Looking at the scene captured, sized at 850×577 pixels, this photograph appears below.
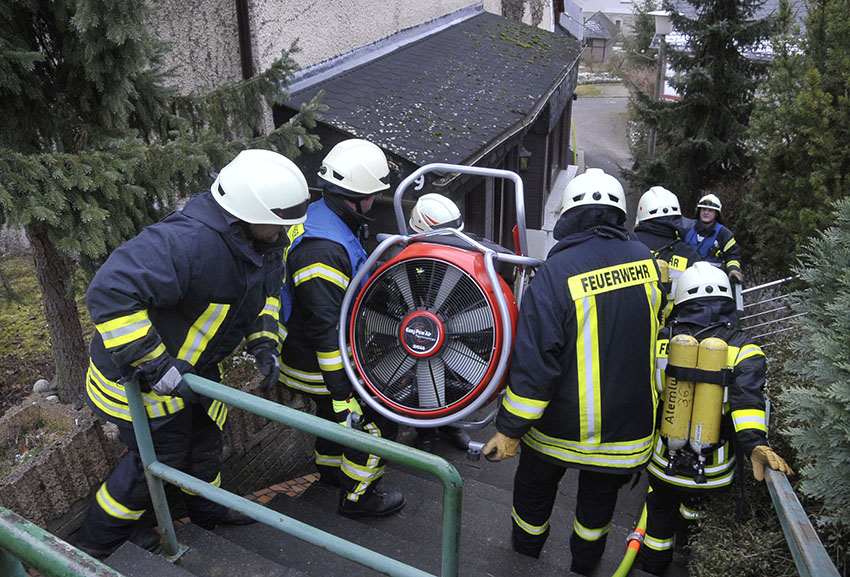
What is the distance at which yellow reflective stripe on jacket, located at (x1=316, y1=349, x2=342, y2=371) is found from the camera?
3.09m

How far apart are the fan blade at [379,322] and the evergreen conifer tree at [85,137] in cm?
112

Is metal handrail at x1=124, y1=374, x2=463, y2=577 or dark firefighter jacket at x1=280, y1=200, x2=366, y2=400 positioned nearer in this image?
metal handrail at x1=124, y1=374, x2=463, y2=577

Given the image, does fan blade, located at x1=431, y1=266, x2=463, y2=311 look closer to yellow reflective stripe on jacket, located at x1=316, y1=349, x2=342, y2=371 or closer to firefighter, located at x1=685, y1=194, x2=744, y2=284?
yellow reflective stripe on jacket, located at x1=316, y1=349, x2=342, y2=371

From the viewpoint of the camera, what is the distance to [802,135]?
6168mm

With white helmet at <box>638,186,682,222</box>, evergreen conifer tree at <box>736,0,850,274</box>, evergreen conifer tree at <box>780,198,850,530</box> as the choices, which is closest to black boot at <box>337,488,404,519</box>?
evergreen conifer tree at <box>780,198,850,530</box>

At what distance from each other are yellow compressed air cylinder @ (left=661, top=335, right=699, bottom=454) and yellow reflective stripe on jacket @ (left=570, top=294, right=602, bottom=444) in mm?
565

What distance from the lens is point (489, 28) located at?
10523mm

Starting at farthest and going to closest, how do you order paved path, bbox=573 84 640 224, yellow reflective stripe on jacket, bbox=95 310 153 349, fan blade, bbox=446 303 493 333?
paved path, bbox=573 84 640 224 → fan blade, bbox=446 303 493 333 → yellow reflective stripe on jacket, bbox=95 310 153 349

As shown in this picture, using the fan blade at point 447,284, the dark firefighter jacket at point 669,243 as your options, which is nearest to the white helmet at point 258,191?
the fan blade at point 447,284

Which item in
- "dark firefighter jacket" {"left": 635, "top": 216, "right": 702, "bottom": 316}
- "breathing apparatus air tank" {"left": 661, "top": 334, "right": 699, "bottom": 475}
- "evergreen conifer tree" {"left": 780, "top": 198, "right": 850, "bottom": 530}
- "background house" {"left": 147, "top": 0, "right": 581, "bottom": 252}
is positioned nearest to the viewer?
"evergreen conifer tree" {"left": 780, "top": 198, "right": 850, "bottom": 530}

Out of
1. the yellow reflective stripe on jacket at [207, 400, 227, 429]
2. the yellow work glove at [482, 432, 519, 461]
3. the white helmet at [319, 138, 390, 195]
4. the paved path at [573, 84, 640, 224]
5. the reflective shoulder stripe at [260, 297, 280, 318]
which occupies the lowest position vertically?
the paved path at [573, 84, 640, 224]

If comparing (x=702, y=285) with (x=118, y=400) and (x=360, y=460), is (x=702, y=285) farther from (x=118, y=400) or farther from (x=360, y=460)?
(x=118, y=400)

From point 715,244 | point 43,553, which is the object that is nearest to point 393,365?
point 43,553

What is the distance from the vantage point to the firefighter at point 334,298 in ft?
10.1
